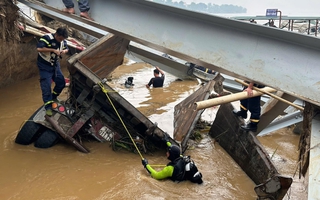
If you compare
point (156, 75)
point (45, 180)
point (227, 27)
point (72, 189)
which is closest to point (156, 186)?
point (72, 189)

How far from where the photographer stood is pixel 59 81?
5746 millimetres

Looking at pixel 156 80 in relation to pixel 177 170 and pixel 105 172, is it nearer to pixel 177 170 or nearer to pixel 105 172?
pixel 105 172

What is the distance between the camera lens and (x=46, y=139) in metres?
5.46

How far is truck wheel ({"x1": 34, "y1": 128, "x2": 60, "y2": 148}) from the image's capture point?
5.45 m

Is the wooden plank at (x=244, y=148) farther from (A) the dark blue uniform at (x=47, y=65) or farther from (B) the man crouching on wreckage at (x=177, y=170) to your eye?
(A) the dark blue uniform at (x=47, y=65)

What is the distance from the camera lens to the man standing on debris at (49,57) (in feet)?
17.4

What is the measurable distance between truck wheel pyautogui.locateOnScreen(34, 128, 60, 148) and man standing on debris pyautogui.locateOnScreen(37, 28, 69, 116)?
0.37 meters

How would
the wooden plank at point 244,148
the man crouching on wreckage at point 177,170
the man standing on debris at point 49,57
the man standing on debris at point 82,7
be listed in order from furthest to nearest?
the man standing on debris at point 49,57 → the man crouching on wreckage at point 177,170 → the wooden plank at point 244,148 → the man standing on debris at point 82,7

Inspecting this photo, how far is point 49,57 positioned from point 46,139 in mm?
1455

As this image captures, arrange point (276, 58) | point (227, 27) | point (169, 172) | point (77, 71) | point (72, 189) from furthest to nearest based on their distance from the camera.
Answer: point (77, 71) → point (169, 172) → point (72, 189) → point (227, 27) → point (276, 58)

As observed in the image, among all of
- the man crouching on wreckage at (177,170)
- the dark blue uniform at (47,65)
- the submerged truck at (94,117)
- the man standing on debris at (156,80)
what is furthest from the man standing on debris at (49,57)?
the man standing on debris at (156,80)

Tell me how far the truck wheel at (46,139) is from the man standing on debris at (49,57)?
0.37 meters

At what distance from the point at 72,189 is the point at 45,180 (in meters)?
0.49

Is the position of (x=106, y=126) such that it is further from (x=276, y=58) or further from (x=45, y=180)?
(x=276, y=58)
